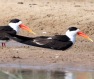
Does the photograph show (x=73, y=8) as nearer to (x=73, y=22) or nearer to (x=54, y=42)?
(x=73, y=22)

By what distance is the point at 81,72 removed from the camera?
13.3 m

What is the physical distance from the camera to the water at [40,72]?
41.3 ft

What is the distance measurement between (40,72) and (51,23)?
6497 millimetres

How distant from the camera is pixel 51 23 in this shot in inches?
771

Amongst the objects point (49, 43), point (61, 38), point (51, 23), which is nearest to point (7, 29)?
point (49, 43)

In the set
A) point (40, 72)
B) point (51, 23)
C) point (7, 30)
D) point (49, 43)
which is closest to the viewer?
point (40, 72)

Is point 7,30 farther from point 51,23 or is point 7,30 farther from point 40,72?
point 40,72

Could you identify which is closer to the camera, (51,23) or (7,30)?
(7,30)

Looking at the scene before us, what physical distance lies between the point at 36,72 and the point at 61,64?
1079mm

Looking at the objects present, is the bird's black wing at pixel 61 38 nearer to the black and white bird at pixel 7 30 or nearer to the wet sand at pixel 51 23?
the wet sand at pixel 51 23

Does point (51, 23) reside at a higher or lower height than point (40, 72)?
lower

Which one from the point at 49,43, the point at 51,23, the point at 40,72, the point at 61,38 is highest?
the point at 61,38

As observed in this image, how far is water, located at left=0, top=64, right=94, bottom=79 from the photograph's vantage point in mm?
12585

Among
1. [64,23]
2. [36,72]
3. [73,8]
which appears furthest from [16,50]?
[73,8]
